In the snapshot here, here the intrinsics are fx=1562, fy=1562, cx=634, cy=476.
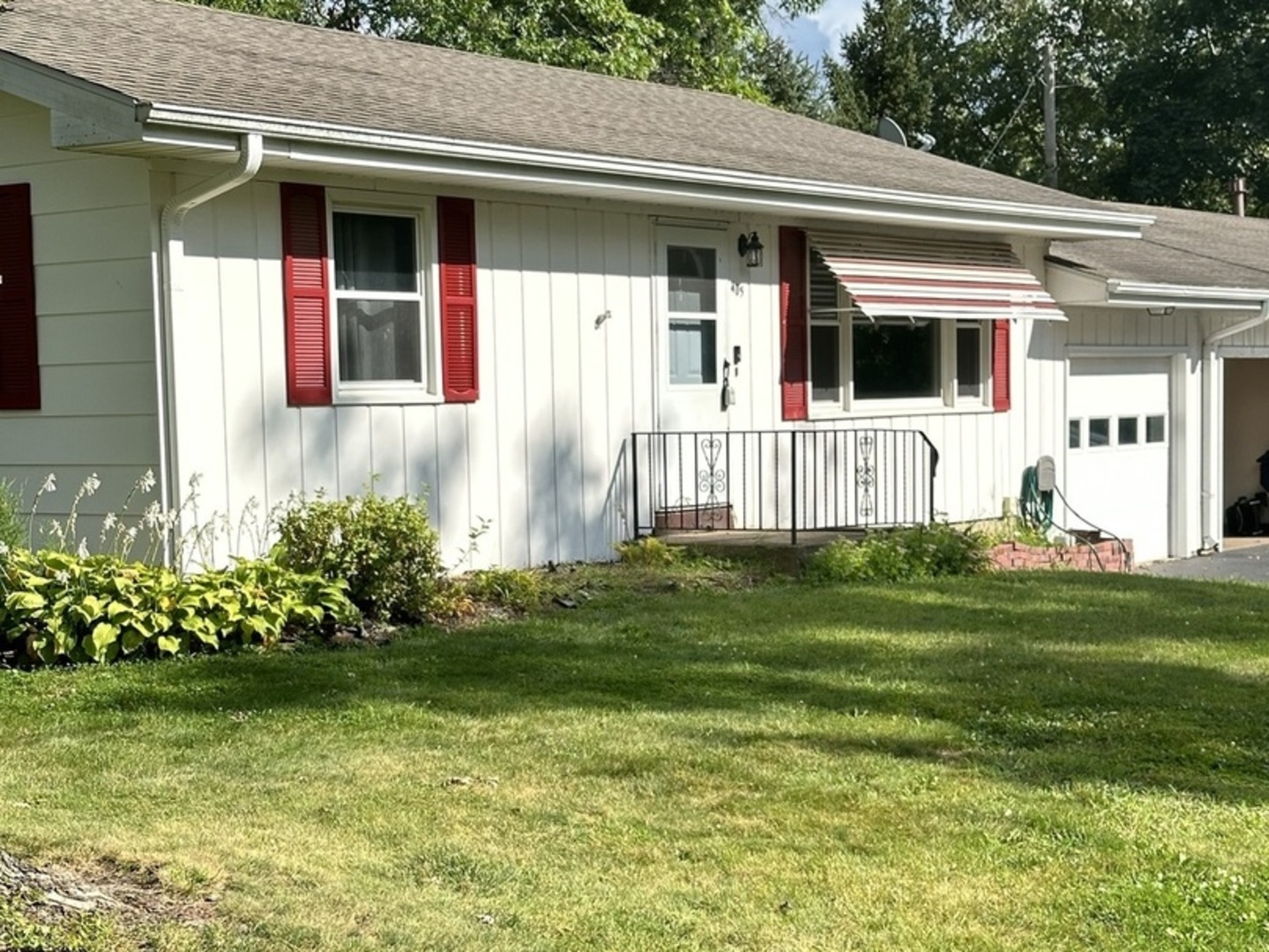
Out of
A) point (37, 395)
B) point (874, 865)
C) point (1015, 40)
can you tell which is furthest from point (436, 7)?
point (1015, 40)

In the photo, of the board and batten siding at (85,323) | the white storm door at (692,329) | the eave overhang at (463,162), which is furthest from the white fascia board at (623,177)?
the board and batten siding at (85,323)

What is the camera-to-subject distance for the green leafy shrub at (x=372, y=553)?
8.31 metres

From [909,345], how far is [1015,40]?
108 ft

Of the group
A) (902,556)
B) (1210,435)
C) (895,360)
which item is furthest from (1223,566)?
(902,556)

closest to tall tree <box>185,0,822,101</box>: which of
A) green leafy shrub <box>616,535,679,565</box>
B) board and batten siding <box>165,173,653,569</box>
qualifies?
board and batten siding <box>165,173,653,569</box>

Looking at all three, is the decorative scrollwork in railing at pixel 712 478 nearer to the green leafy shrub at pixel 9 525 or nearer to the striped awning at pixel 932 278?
the striped awning at pixel 932 278

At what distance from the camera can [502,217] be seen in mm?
10367

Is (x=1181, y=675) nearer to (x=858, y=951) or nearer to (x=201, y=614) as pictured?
(x=858, y=951)

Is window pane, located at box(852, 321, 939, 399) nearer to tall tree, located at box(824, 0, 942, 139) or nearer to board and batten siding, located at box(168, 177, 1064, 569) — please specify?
board and batten siding, located at box(168, 177, 1064, 569)

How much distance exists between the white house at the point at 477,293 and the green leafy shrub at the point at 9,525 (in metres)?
0.73

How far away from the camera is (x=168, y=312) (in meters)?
8.69

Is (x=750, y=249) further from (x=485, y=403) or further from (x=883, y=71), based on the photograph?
(x=883, y=71)

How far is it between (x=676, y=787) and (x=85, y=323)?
17.6 ft

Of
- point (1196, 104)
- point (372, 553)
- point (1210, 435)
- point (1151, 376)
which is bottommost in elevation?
point (372, 553)
